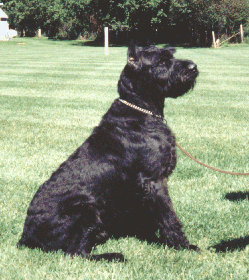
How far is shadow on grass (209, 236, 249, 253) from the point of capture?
3.29 meters

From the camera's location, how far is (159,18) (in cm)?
4444

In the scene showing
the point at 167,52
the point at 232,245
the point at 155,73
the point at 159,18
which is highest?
the point at 159,18

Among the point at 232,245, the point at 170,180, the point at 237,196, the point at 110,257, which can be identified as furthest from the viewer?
the point at 170,180

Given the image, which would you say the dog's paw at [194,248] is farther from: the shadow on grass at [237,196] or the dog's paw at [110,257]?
the shadow on grass at [237,196]

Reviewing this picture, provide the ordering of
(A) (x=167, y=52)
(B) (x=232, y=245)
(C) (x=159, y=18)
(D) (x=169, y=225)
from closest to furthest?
(D) (x=169, y=225) → (B) (x=232, y=245) → (A) (x=167, y=52) → (C) (x=159, y=18)

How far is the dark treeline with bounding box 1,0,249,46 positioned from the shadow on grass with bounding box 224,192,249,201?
34.0m

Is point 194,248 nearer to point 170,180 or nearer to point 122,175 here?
point 122,175

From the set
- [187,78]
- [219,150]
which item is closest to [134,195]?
[187,78]

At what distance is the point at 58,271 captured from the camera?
9.63 ft

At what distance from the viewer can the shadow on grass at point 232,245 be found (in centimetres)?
329

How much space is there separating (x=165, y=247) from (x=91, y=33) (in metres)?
56.5

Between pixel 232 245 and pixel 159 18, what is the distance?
145 feet

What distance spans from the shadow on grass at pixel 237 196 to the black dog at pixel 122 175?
1.25m

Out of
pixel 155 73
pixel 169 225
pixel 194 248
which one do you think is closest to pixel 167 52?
pixel 155 73
